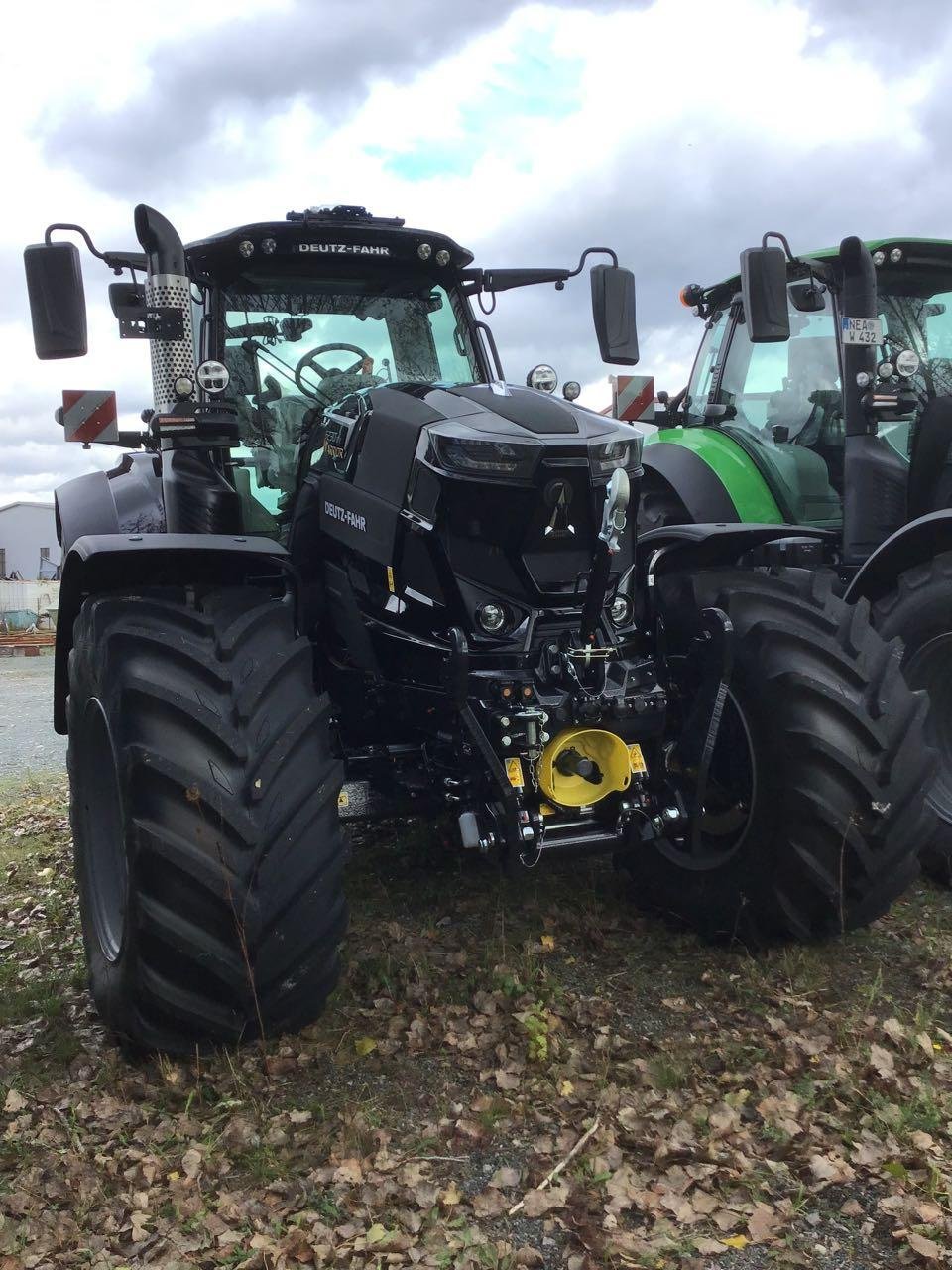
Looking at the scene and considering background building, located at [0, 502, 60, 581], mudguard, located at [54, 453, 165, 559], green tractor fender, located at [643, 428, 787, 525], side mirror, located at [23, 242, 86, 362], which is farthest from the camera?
background building, located at [0, 502, 60, 581]

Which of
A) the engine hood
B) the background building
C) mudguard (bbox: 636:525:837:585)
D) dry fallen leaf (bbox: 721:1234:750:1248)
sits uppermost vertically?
the engine hood

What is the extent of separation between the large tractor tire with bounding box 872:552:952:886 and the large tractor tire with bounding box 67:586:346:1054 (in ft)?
9.60

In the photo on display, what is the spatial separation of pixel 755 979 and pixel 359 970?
138 cm

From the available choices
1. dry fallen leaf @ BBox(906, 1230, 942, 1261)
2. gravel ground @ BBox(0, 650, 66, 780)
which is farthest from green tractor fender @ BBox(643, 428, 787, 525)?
gravel ground @ BBox(0, 650, 66, 780)

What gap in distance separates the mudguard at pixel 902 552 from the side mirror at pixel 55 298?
3462 millimetres

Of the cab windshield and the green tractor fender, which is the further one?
the green tractor fender

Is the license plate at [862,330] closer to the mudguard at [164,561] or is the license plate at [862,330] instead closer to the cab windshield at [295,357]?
the cab windshield at [295,357]

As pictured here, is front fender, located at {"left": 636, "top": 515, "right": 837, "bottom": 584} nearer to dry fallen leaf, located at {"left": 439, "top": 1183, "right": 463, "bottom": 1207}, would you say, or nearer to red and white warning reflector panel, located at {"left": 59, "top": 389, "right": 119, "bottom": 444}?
dry fallen leaf, located at {"left": 439, "top": 1183, "right": 463, "bottom": 1207}

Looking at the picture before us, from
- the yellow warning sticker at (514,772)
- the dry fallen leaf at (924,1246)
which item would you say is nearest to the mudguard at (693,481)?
the yellow warning sticker at (514,772)

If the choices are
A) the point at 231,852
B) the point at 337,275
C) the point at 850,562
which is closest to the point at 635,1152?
the point at 231,852

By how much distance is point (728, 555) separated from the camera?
4.57 meters

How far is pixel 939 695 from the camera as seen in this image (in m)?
5.36

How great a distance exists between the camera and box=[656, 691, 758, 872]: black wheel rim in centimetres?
410

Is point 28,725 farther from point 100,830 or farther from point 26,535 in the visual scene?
point 26,535
